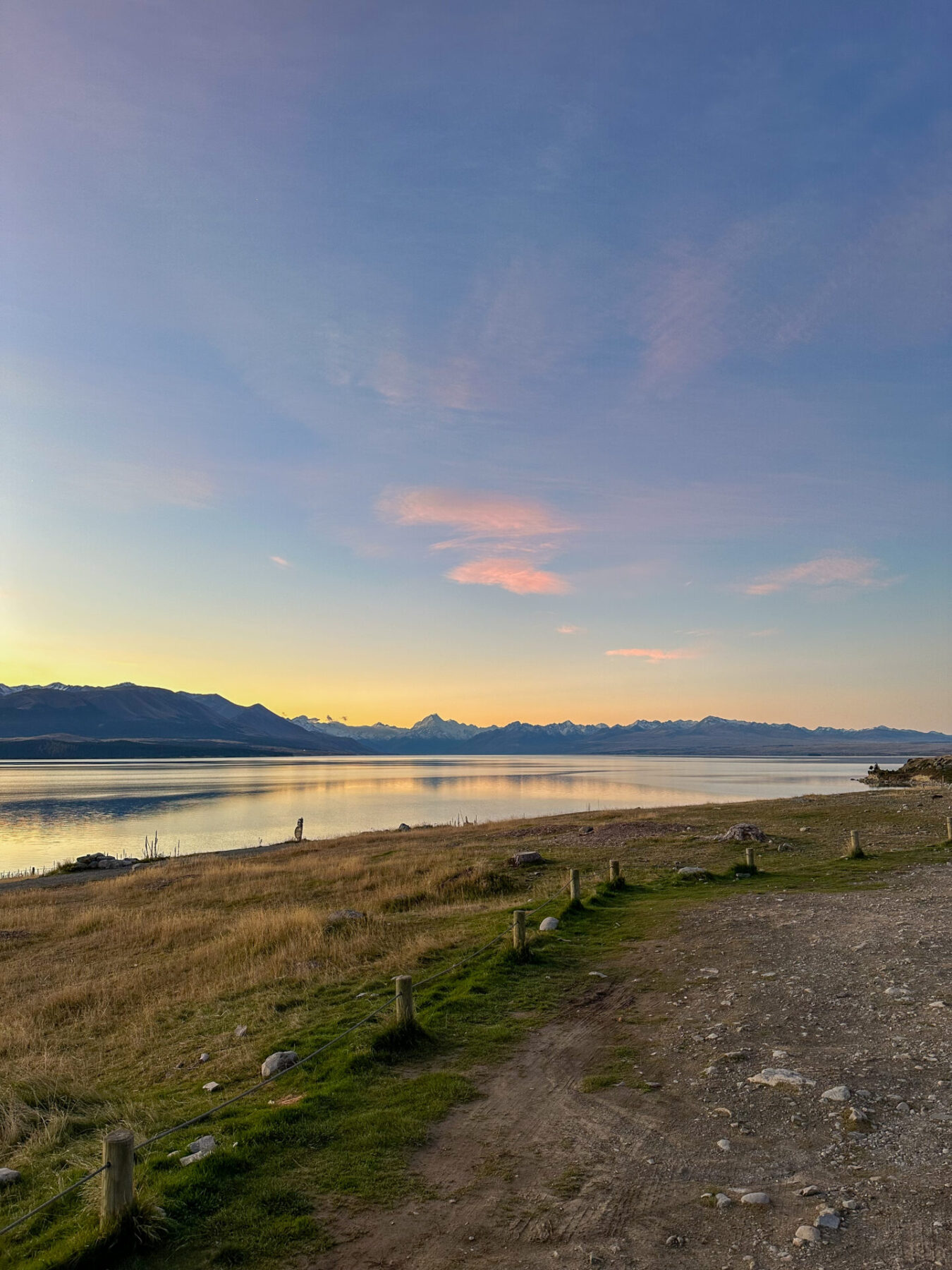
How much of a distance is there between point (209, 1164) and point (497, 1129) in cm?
354

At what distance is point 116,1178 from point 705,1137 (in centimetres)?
656

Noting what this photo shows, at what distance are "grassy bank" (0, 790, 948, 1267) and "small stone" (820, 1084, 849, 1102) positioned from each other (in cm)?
479

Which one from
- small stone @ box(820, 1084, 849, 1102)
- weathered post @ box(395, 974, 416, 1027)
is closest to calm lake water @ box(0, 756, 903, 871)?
weathered post @ box(395, 974, 416, 1027)

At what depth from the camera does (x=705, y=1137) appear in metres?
8.70

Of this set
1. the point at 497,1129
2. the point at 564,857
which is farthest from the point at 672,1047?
the point at 564,857

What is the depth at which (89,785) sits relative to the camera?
14300 centimetres

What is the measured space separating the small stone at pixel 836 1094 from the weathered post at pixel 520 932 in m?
8.40

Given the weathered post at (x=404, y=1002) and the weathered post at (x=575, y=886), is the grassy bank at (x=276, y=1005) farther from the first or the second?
the weathered post at (x=575, y=886)

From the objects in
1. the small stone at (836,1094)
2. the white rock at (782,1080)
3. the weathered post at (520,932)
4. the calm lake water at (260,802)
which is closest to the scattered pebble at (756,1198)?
the small stone at (836,1094)

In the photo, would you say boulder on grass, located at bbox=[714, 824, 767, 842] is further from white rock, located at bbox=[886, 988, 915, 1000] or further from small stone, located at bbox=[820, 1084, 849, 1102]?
small stone, located at bbox=[820, 1084, 849, 1102]

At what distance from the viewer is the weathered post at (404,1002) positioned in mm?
12438

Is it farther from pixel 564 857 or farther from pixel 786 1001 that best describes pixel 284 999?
pixel 564 857

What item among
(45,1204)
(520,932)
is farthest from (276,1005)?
(45,1204)

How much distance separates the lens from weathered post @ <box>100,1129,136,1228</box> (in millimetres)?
7090
